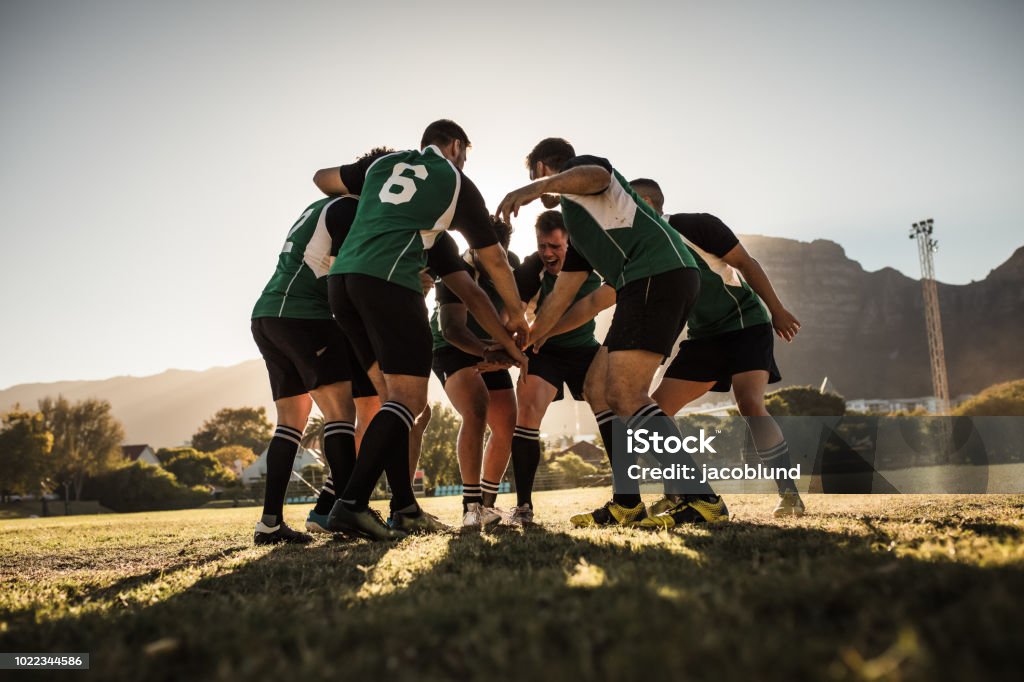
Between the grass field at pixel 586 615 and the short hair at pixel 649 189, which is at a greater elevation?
the short hair at pixel 649 189

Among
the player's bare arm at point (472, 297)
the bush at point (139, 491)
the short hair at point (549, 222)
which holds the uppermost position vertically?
the short hair at point (549, 222)

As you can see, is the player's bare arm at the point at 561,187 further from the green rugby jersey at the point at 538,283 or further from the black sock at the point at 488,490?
the black sock at the point at 488,490

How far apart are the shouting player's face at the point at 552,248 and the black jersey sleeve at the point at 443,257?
1475mm

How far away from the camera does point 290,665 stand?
1317 millimetres

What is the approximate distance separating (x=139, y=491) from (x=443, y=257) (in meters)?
48.1

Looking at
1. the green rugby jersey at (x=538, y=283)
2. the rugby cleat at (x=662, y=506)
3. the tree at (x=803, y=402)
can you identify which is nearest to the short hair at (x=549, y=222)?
the green rugby jersey at (x=538, y=283)

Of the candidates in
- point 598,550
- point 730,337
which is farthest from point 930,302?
point 598,550

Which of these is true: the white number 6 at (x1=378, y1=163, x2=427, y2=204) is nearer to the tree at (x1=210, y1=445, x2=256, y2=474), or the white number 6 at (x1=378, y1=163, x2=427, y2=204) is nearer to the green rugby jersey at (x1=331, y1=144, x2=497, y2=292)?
the green rugby jersey at (x1=331, y1=144, x2=497, y2=292)

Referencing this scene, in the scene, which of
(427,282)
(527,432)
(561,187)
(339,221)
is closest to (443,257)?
(339,221)

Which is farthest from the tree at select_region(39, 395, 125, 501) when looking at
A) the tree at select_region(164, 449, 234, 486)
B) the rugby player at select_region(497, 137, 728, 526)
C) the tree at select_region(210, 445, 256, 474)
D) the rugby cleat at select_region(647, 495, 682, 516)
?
the rugby player at select_region(497, 137, 728, 526)

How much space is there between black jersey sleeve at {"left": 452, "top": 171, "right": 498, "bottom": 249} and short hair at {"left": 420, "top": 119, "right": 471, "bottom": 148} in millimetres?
789

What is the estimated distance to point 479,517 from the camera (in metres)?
5.08

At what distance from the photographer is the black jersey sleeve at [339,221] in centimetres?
485

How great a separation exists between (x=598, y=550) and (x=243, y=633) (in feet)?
5.41
